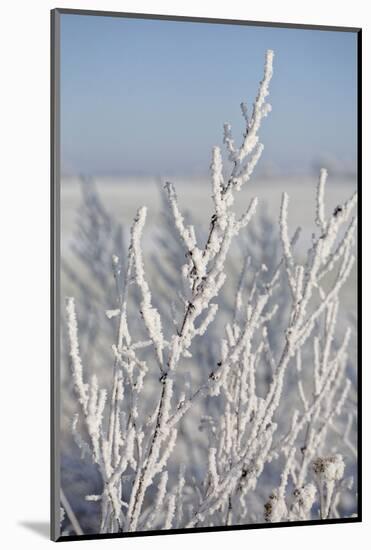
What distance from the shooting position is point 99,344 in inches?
188

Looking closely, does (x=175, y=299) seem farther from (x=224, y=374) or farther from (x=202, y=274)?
(x=224, y=374)

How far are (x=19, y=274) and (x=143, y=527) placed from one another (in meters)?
1.03

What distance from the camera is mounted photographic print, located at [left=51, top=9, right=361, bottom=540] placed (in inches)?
187

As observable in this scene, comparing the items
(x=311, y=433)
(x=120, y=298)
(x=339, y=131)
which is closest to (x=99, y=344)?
(x=120, y=298)

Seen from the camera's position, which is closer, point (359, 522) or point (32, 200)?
point (32, 200)

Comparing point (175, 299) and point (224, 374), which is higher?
point (175, 299)

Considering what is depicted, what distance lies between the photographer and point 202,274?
189 inches

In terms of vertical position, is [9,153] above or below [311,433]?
above

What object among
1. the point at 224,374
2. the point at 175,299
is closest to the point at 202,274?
the point at 175,299

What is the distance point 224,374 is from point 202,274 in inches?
15.2

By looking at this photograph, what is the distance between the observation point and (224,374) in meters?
4.86

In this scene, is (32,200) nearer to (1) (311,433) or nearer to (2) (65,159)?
(2) (65,159)

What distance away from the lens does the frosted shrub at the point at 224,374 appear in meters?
4.76

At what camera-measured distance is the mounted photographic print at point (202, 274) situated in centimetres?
475
